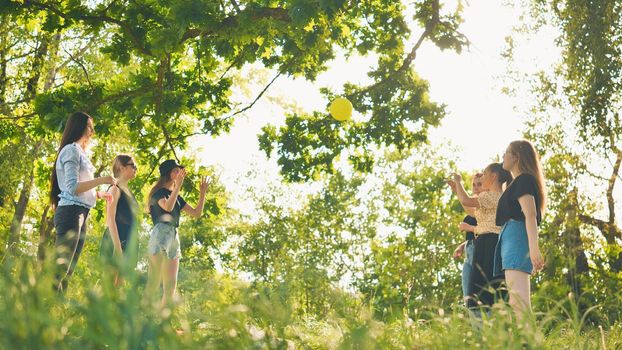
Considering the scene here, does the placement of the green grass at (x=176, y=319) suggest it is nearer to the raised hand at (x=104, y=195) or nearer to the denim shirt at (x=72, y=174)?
the raised hand at (x=104, y=195)

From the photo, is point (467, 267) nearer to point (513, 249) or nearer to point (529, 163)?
point (513, 249)

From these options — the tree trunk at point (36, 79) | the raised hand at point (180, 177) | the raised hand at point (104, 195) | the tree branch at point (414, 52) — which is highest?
the tree trunk at point (36, 79)

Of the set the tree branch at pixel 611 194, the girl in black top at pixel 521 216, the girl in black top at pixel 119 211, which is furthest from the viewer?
the tree branch at pixel 611 194

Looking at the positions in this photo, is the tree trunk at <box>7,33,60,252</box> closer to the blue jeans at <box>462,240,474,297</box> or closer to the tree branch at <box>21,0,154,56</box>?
the tree branch at <box>21,0,154,56</box>

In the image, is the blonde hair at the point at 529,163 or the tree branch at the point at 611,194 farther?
the tree branch at the point at 611,194

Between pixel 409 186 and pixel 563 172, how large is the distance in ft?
66.6

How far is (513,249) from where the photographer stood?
5883 millimetres

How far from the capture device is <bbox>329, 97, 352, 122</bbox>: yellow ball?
12477 mm

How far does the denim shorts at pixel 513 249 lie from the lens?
5.77 m

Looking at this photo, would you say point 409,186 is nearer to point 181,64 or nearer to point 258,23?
point 181,64

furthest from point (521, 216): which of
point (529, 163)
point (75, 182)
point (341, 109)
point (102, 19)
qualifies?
point (341, 109)

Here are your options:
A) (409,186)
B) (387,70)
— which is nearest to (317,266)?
(387,70)

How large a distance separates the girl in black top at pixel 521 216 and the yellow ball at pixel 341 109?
640cm

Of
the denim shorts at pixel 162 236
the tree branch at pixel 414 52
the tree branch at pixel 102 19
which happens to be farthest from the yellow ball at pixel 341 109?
the denim shorts at pixel 162 236
